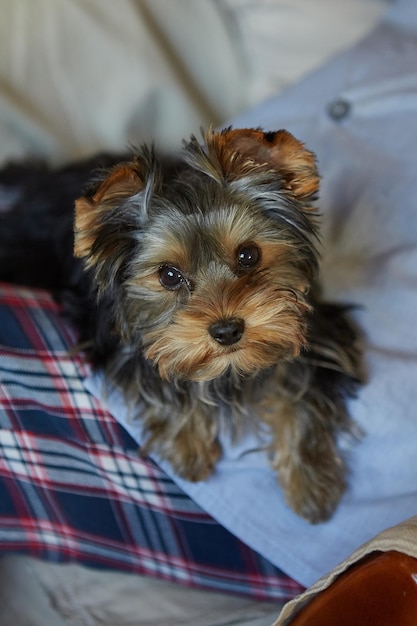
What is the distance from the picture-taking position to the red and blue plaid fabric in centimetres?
172

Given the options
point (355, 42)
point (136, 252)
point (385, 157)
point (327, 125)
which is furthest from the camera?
point (355, 42)

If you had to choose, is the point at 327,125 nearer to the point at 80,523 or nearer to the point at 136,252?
the point at 136,252

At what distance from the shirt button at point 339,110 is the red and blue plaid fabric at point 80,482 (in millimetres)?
976

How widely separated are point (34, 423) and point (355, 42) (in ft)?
4.98

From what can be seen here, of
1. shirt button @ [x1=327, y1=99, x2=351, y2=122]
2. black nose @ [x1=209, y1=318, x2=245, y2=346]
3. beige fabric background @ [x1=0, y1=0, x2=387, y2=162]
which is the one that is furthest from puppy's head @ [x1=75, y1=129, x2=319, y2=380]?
beige fabric background @ [x1=0, y1=0, x2=387, y2=162]

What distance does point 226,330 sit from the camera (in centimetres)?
136

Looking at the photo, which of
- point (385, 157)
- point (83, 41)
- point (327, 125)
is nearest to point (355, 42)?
point (327, 125)

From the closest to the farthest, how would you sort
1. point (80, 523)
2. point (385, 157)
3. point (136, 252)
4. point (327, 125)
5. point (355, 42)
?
point (136, 252), point (80, 523), point (385, 157), point (327, 125), point (355, 42)

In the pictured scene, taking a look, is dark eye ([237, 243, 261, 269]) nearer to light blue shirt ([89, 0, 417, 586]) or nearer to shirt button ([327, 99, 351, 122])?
light blue shirt ([89, 0, 417, 586])

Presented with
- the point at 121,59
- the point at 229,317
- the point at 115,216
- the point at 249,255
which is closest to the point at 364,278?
the point at 249,255

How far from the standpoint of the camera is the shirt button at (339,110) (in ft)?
7.13

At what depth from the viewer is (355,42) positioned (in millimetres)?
2354

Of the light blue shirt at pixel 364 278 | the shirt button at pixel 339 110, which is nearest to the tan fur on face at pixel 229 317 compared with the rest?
the light blue shirt at pixel 364 278

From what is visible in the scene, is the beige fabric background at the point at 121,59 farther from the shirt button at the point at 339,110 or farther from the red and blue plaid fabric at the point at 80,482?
the red and blue plaid fabric at the point at 80,482
